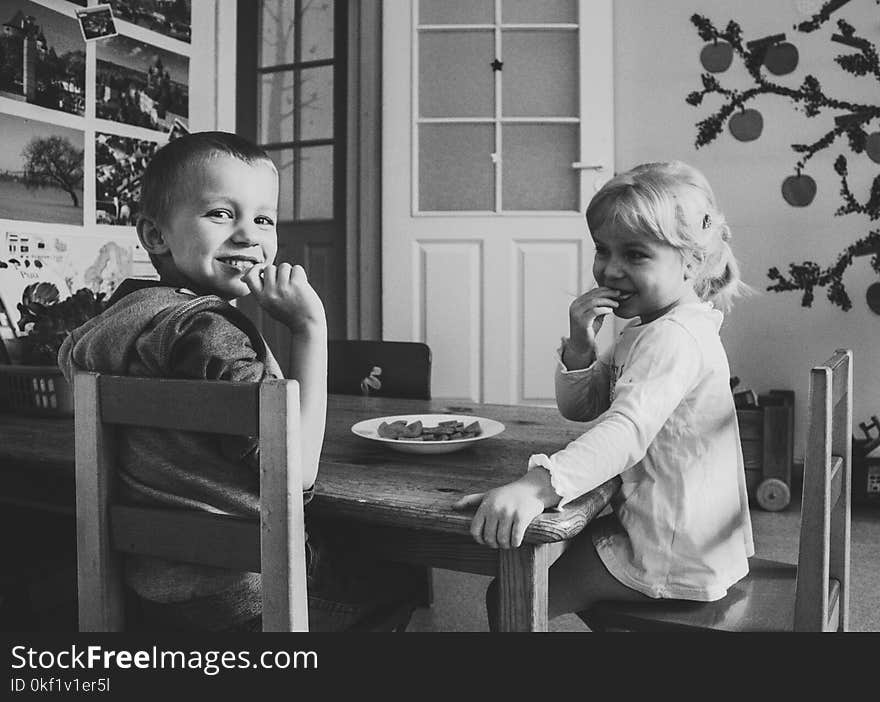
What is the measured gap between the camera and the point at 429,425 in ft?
5.34

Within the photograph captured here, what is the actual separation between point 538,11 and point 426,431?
9.38 ft

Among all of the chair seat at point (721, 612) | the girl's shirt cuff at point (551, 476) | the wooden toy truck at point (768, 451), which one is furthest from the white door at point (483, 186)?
the girl's shirt cuff at point (551, 476)

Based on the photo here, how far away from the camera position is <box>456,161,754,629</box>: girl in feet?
4.20

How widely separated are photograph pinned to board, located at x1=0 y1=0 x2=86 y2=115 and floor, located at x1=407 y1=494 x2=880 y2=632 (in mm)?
1792

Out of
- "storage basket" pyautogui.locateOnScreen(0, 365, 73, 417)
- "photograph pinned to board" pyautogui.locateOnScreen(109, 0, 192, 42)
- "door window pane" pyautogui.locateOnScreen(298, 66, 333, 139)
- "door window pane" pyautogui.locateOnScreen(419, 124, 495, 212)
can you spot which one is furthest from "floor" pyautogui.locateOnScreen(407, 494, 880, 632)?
"door window pane" pyautogui.locateOnScreen(298, 66, 333, 139)

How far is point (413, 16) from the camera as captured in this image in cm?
381

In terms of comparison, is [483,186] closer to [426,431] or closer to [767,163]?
[767,163]

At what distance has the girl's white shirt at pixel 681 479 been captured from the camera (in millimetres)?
1302

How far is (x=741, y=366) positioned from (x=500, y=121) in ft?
4.94

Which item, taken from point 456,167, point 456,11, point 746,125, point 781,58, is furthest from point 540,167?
point 781,58

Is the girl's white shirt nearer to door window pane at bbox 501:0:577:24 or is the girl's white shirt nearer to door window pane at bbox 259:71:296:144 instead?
door window pane at bbox 501:0:577:24

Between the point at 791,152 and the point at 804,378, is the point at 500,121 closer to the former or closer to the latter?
the point at 791,152

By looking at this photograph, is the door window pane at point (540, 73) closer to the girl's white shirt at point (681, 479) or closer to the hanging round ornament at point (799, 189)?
the hanging round ornament at point (799, 189)

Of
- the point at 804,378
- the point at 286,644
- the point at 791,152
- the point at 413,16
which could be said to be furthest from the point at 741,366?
the point at 286,644
